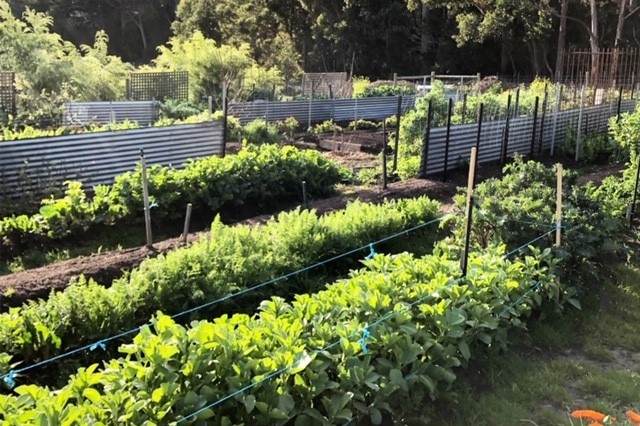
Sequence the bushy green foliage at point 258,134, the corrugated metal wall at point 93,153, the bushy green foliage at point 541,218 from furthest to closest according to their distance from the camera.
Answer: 1. the bushy green foliage at point 258,134
2. the corrugated metal wall at point 93,153
3. the bushy green foliage at point 541,218

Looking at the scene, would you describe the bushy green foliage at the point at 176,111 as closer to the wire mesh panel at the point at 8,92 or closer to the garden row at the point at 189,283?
the wire mesh panel at the point at 8,92

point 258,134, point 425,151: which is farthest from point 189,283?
point 258,134

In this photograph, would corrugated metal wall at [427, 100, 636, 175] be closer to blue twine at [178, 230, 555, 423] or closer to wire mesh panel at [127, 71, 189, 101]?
blue twine at [178, 230, 555, 423]

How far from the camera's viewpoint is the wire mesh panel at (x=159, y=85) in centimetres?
2283

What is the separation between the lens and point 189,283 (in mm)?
5078

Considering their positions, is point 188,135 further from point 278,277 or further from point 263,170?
point 278,277

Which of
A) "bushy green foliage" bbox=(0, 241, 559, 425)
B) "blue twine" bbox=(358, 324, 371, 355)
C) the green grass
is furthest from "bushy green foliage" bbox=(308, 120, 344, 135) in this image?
"blue twine" bbox=(358, 324, 371, 355)

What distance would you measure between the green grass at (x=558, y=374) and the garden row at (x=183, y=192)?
4596 mm

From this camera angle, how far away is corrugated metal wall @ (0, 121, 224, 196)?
29.6 feet

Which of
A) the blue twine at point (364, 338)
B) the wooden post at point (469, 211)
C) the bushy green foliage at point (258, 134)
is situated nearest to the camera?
the blue twine at point (364, 338)

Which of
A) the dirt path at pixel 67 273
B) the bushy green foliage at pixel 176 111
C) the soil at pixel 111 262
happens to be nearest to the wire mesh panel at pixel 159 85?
the bushy green foliage at pixel 176 111

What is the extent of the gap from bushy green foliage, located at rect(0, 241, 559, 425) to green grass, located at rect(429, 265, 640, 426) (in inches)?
8.2

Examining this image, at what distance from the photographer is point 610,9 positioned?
38969 mm

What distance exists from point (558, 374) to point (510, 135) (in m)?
9.50
